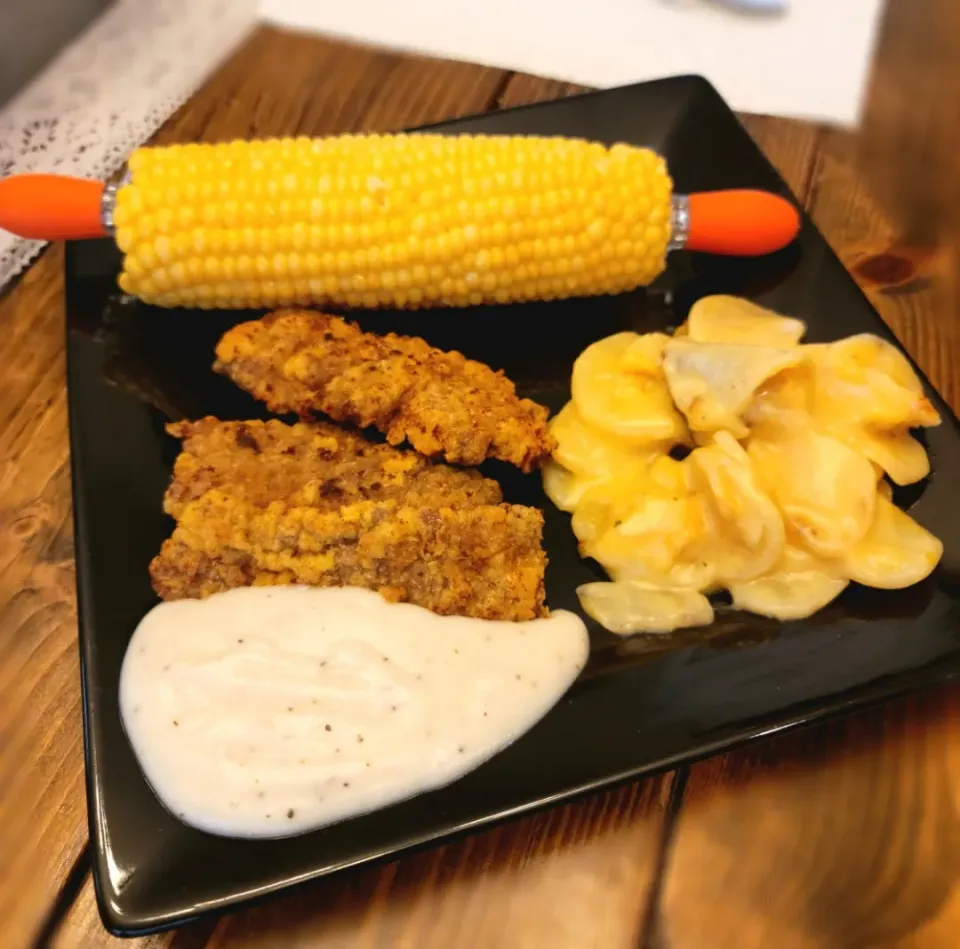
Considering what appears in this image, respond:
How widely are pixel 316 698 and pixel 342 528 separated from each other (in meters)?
0.21

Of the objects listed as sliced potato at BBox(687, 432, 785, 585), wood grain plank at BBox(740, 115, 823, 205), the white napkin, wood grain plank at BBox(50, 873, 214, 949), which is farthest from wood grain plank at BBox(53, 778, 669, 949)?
the white napkin

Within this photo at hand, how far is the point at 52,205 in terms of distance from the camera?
1.33 meters

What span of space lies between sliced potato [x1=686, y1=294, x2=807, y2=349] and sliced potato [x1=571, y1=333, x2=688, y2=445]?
0.28 feet

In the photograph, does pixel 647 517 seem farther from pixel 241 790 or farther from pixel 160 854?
pixel 160 854

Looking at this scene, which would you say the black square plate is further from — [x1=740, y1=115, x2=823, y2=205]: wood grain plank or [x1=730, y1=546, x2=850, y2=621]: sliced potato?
[x1=740, y1=115, x2=823, y2=205]: wood grain plank

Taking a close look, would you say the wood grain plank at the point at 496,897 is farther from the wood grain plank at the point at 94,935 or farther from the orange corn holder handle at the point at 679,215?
the orange corn holder handle at the point at 679,215

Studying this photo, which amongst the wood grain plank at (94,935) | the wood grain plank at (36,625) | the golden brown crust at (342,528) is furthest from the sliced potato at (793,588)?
the wood grain plank at (36,625)

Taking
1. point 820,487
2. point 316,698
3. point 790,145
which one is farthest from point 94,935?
point 790,145

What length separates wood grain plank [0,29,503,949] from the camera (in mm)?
1118

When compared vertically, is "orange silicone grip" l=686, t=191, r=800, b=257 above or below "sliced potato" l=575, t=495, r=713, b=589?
above

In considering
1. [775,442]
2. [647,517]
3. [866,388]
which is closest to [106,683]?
[647,517]

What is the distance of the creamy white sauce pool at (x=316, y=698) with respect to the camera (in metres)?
1.01

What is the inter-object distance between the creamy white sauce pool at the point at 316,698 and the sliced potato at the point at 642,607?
0.18 feet

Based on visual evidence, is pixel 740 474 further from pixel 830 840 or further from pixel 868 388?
pixel 830 840
